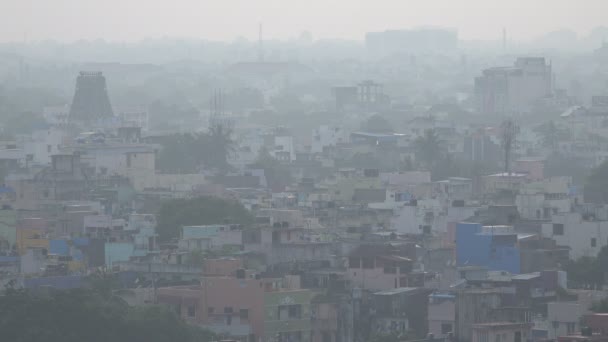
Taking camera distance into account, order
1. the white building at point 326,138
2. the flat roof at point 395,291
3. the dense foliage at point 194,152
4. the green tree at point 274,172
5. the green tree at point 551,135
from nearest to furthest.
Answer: the flat roof at point 395,291
the green tree at point 274,172
the dense foliage at point 194,152
the white building at point 326,138
the green tree at point 551,135

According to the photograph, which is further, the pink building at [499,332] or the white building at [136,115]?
the white building at [136,115]

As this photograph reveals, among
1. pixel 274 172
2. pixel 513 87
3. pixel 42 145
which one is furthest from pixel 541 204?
pixel 513 87

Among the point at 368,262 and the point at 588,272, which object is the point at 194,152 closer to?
the point at 588,272

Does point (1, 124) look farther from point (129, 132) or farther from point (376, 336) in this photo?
point (376, 336)

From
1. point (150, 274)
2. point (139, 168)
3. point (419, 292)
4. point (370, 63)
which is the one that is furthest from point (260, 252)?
point (370, 63)

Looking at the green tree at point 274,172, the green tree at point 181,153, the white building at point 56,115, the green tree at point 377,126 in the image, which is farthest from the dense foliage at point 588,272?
the white building at point 56,115

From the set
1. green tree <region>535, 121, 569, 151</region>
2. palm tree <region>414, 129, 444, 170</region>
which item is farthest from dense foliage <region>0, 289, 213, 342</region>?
green tree <region>535, 121, 569, 151</region>

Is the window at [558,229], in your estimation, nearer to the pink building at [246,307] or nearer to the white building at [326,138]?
the pink building at [246,307]

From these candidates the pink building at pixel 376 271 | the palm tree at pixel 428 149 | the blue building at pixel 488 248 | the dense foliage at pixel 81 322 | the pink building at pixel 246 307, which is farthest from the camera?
the palm tree at pixel 428 149

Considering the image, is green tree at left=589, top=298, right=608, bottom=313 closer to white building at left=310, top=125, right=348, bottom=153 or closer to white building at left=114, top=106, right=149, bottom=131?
white building at left=310, top=125, right=348, bottom=153
